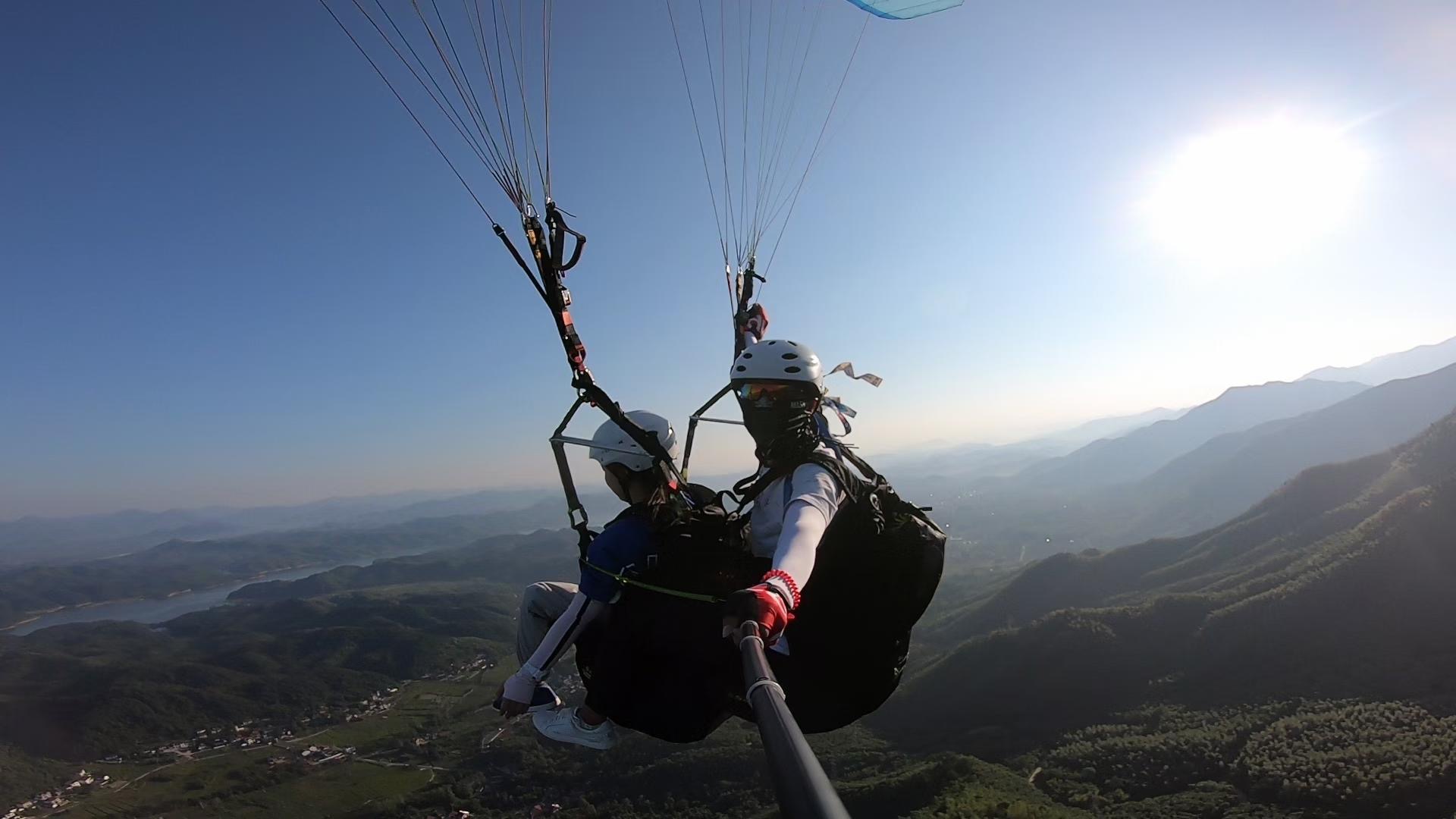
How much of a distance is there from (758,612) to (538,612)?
361 centimetres

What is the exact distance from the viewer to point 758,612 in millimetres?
2912

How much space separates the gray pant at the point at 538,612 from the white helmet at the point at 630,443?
1218mm

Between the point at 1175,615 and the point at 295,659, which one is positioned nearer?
the point at 1175,615

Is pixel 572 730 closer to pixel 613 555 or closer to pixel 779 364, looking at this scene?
pixel 613 555

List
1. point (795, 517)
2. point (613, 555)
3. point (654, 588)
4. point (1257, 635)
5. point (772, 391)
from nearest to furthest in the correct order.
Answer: point (795, 517) → point (654, 588) → point (613, 555) → point (772, 391) → point (1257, 635)

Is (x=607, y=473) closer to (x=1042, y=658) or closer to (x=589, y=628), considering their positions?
(x=589, y=628)

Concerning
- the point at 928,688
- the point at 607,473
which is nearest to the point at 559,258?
the point at 607,473

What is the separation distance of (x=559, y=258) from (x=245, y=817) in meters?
124

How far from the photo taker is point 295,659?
164 meters

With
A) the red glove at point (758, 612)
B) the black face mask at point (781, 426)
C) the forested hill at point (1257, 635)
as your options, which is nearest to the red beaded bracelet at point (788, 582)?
the red glove at point (758, 612)

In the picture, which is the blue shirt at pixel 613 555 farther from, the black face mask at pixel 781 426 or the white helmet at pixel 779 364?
the white helmet at pixel 779 364

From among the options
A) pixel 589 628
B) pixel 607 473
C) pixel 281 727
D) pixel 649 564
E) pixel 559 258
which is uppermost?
pixel 559 258

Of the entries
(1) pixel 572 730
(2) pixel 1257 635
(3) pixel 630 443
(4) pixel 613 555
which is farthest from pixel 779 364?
(2) pixel 1257 635

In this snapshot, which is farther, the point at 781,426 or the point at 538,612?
the point at 538,612
